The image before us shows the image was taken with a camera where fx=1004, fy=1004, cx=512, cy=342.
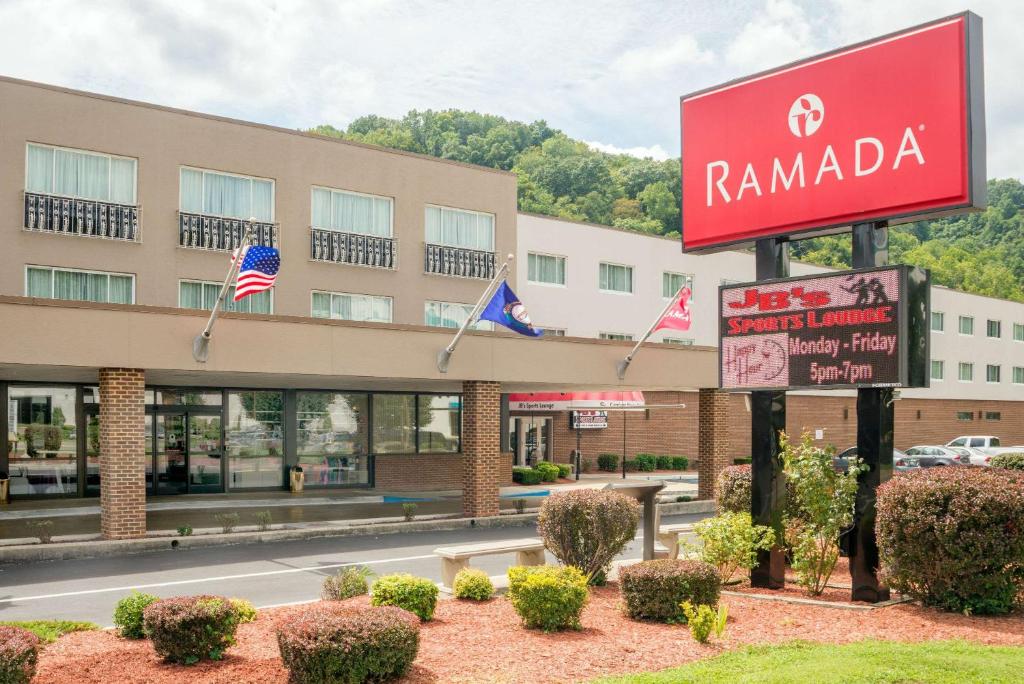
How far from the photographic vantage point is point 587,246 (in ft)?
134

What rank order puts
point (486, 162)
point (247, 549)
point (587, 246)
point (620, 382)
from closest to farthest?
point (247, 549)
point (620, 382)
point (587, 246)
point (486, 162)

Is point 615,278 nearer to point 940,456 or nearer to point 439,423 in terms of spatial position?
point 439,423

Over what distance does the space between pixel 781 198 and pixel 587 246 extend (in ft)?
90.5

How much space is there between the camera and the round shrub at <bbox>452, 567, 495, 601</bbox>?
39.5 ft

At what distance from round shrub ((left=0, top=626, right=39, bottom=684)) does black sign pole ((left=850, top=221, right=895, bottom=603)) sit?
29.6 feet

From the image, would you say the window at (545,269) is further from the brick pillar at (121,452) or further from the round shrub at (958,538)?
the round shrub at (958,538)

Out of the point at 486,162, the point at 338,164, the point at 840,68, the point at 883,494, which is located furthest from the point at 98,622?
the point at 486,162

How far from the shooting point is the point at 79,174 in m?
25.7

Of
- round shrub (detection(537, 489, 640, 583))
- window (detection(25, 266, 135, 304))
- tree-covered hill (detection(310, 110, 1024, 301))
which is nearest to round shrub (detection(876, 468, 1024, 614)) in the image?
round shrub (detection(537, 489, 640, 583))

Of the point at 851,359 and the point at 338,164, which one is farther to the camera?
the point at 338,164

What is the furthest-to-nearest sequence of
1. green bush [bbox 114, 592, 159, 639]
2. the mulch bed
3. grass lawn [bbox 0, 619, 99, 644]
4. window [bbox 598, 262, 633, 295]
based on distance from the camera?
window [bbox 598, 262, 633, 295] < grass lawn [bbox 0, 619, 99, 644] < green bush [bbox 114, 592, 159, 639] < the mulch bed

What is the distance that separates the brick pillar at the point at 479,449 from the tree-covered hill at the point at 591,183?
4684 centimetres

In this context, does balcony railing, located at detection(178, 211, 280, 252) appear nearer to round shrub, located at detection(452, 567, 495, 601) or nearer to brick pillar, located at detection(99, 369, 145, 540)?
brick pillar, located at detection(99, 369, 145, 540)

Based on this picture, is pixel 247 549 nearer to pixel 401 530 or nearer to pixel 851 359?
pixel 401 530
